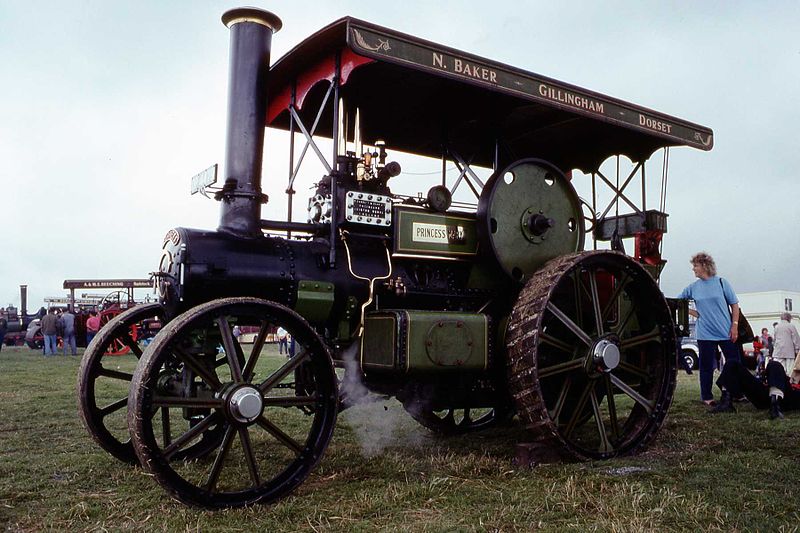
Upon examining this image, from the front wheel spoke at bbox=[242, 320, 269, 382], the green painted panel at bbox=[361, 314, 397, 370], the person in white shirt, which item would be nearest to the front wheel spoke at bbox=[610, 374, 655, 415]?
the green painted panel at bbox=[361, 314, 397, 370]

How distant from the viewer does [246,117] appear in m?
3.59

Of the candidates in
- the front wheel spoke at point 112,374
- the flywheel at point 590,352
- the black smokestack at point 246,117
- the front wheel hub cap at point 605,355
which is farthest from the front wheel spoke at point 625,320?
the front wheel spoke at point 112,374

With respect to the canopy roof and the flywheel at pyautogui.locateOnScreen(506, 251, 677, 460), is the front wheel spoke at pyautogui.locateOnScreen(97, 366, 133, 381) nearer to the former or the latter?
the canopy roof

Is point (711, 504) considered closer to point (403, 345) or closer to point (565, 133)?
point (403, 345)

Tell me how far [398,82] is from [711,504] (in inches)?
105

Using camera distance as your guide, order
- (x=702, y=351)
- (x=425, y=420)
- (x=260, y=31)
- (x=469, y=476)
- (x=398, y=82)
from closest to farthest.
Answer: (x=469, y=476)
(x=260, y=31)
(x=398, y=82)
(x=425, y=420)
(x=702, y=351)

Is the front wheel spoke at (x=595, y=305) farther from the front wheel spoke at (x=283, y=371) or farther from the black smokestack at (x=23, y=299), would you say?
the black smokestack at (x=23, y=299)

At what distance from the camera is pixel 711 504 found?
2775mm

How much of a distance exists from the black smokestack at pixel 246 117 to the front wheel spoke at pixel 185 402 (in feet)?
3.18

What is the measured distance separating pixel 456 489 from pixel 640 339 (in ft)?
5.19

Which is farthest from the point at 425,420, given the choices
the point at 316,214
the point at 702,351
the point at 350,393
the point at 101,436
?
the point at 702,351

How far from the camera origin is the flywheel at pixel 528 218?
4000 millimetres

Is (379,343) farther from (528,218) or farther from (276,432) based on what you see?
Result: (528,218)

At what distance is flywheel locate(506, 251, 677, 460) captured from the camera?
3.46m
